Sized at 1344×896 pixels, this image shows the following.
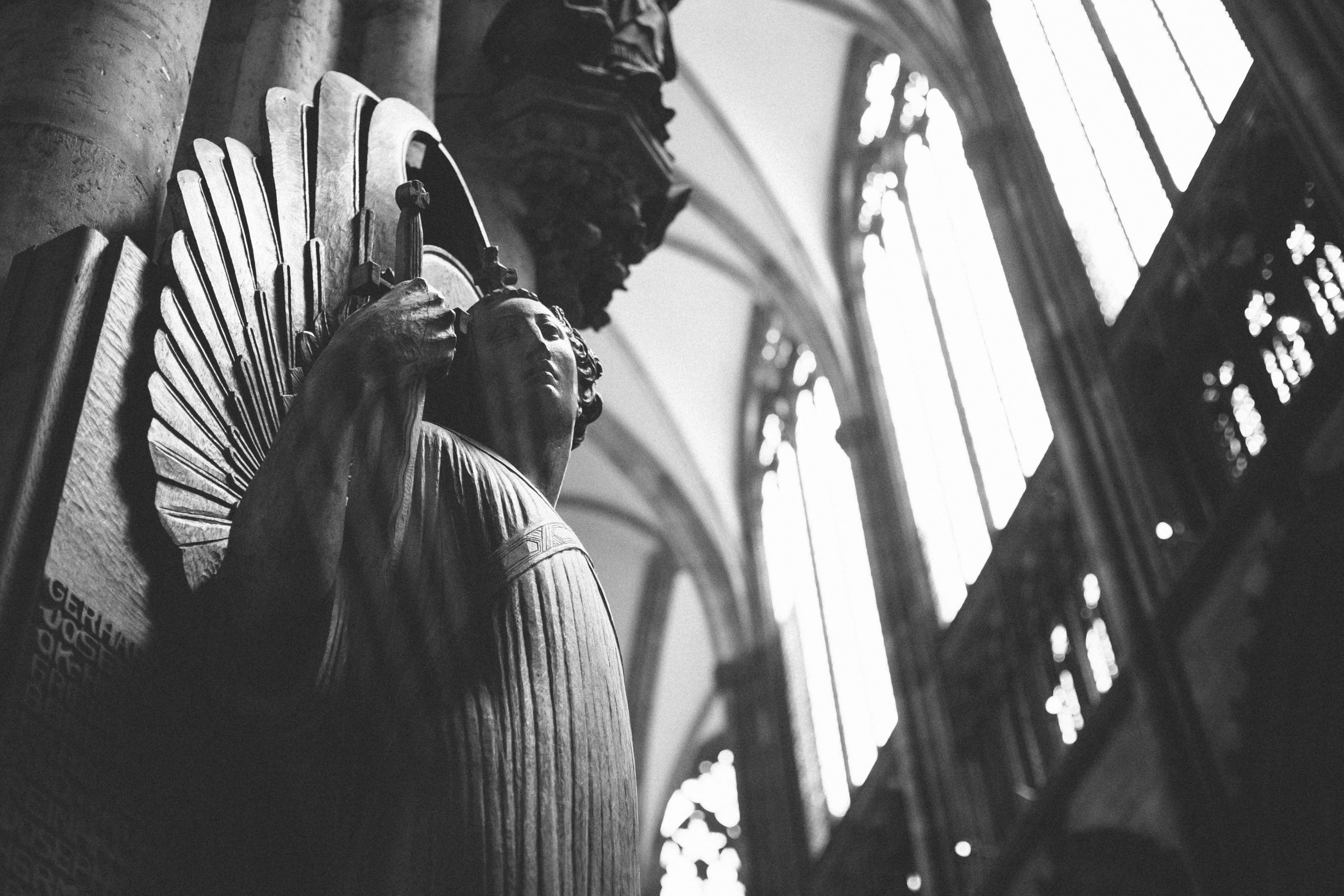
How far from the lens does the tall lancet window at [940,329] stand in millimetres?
8383

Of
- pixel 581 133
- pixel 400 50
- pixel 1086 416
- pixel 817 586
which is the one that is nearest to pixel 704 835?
pixel 817 586

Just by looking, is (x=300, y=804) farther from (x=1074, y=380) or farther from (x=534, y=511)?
(x=1074, y=380)

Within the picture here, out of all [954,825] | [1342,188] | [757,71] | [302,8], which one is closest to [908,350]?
[757,71]

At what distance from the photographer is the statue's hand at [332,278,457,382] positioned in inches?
54.0

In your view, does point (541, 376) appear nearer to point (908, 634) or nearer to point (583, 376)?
point (583, 376)

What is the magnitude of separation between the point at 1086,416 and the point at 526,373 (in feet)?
18.3

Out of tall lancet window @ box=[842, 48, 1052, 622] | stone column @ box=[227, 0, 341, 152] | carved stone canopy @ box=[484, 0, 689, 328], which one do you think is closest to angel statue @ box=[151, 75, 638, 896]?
stone column @ box=[227, 0, 341, 152]

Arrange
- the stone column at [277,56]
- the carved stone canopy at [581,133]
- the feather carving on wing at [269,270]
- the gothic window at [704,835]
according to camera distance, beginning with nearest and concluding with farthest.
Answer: the feather carving on wing at [269,270] → the stone column at [277,56] → the carved stone canopy at [581,133] → the gothic window at [704,835]

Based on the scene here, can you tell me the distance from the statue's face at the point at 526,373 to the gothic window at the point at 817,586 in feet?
25.3

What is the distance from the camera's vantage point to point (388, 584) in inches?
53.0

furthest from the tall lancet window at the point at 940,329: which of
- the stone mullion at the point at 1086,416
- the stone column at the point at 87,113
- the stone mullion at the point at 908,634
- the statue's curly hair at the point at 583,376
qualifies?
the stone column at the point at 87,113

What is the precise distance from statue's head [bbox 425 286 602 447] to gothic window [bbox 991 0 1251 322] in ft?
17.2

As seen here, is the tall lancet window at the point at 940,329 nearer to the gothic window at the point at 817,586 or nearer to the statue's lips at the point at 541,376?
the gothic window at the point at 817,586

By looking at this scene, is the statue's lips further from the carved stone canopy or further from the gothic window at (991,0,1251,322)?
the gothic window at (991,0,1251,322)
